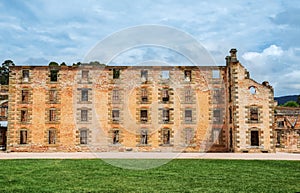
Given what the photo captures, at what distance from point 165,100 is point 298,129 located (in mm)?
13998

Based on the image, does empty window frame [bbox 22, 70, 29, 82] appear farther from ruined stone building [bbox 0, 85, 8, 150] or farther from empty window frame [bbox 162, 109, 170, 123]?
empty window frame [bbox 162, 109, 170, 123]

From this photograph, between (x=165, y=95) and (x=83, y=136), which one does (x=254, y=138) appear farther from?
(x=83, y=136)

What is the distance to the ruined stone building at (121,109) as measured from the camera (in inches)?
1561

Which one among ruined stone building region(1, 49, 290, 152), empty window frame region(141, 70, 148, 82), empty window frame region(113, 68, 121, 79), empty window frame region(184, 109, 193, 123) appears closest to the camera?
ruined stone building region(1, 49, 290, 152)

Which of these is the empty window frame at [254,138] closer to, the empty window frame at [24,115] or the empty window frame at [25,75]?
the empty window frame at [24,115]

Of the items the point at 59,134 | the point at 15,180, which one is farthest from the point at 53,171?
the point at 59,134

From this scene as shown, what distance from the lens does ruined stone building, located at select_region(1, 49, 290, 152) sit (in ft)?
130

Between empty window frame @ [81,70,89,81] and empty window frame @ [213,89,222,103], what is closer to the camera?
empty window frame @ [213,89,222,103]

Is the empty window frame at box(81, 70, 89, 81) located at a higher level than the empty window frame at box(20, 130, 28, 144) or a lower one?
higher

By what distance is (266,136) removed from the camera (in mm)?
37750

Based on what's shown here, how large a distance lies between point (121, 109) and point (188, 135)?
748 cm

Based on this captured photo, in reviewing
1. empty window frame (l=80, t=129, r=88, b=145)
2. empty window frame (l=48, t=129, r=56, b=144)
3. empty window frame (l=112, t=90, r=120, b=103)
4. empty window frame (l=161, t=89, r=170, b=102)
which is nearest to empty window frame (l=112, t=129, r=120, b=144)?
empty window frame (l=80, t=129, r=88, b=145)

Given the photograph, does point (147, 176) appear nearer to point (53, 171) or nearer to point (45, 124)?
point (53, 171)

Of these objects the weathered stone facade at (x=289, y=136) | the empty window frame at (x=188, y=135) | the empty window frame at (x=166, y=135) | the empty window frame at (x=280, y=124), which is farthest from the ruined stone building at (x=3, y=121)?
the empty window frame at (x=280, y=124)
